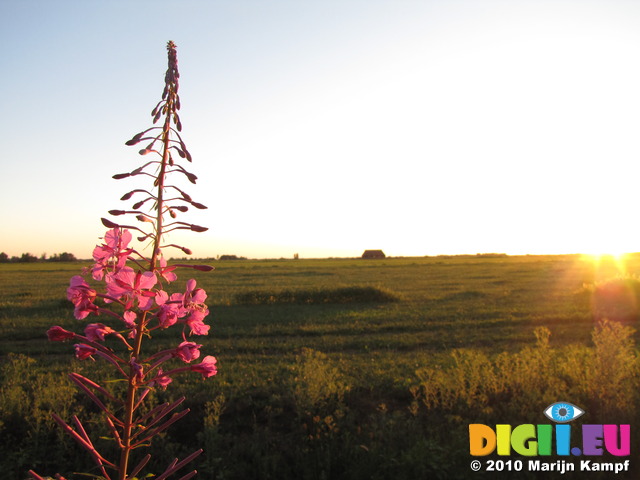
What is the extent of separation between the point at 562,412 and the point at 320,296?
1567 centimetres

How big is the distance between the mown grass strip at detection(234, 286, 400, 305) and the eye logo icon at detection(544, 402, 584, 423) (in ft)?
48.9

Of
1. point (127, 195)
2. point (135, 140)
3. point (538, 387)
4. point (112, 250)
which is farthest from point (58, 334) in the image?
point (538, 387)

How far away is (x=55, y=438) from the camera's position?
6480 millimetres

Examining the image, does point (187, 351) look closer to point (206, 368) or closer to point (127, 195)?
point (206, 368)

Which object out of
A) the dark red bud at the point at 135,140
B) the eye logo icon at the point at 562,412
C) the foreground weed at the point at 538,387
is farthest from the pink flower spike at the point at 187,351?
the eye logo icon at the point at 562,412

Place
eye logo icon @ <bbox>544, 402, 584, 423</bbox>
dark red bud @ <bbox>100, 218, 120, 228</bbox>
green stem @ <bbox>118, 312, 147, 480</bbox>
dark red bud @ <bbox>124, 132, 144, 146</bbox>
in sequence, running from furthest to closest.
Result: eye logo icon @ <bbox>544, 402, 584, 423</bbox> → dark red bud @ <bbox>124, 132, 144, 146</bbox> → dark red bud @ <bbox>100, 218, 120, 228</bbox> → green stem @ <bbox>118, 312, 147, 480</bbox>

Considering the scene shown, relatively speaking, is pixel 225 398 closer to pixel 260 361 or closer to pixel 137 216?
pixel 260 361

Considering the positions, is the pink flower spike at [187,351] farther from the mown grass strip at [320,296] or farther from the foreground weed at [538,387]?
A: the mown grass strip at [320,296]

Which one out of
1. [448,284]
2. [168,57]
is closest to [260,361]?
[168,57]

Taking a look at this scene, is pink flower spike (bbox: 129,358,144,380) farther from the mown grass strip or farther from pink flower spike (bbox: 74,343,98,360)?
the mown grass strip

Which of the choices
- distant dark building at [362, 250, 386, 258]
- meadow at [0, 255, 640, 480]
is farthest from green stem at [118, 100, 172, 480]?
distant dark building at [362, 250, 386, 258]

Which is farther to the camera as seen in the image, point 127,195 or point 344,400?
point 344,400

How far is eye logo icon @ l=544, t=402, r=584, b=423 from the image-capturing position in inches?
252

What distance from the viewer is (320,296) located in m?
21.8
